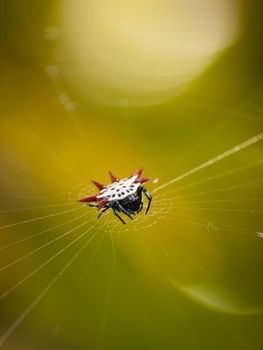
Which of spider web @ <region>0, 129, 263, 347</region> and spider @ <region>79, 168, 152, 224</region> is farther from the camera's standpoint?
Answer: spider web @ <region>0, 129, 263, 347</region>

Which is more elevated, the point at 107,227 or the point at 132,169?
the point at 132,169

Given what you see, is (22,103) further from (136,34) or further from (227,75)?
(227,75)

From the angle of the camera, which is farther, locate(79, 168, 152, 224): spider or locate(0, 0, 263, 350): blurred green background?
locate(0, 0, 263, 350): blurred green background

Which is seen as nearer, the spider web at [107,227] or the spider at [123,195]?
the spider at [123,195]

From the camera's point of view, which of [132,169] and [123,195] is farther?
Result: [132,169]
